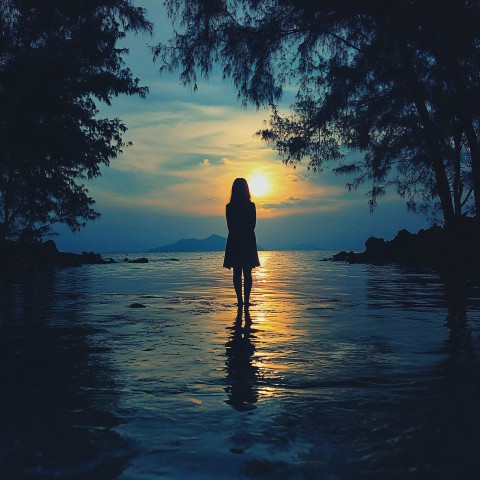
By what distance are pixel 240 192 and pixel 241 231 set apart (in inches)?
28.1

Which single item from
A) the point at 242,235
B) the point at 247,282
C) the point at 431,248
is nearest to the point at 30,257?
the point at 431,248

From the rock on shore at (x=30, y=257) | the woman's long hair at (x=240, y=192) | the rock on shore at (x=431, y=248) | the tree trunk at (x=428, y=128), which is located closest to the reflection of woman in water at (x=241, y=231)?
the woman's long hair at (x=240, y=192)

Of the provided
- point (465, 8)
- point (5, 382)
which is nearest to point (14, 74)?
point (5, 382)

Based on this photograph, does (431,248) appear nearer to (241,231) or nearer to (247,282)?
(247,282)

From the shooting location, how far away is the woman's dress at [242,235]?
9.88m

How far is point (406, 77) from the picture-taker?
17062mm

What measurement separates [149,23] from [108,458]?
52.8 ft

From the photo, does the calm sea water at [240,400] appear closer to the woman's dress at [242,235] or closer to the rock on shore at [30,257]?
the woman's dress at [242,235]

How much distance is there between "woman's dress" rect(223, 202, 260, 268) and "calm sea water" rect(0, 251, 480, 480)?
1.99 m

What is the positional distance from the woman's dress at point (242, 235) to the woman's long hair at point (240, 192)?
78 mm

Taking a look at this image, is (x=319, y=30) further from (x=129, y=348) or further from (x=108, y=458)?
(x=108, y=458)

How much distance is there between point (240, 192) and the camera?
10016mm

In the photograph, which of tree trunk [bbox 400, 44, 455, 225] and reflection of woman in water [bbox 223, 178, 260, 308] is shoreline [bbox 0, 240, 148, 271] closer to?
tree trunk [bbox 400, 44, 455, 225]

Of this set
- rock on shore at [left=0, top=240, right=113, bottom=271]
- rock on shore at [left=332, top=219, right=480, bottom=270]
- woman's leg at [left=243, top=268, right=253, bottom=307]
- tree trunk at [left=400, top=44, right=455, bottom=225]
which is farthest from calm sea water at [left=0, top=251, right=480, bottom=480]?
rock on shore at [left=0, top=240, right=113, bottom=271]
